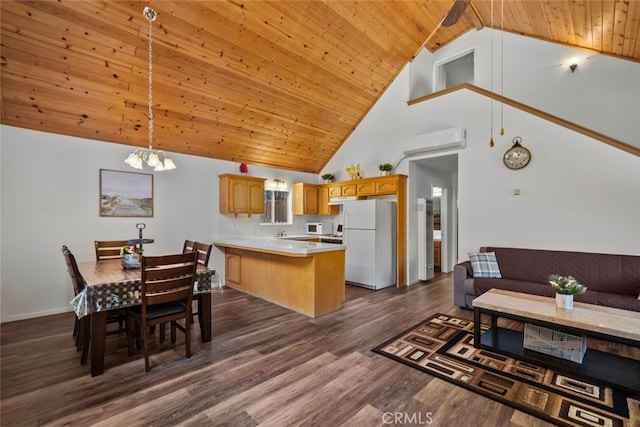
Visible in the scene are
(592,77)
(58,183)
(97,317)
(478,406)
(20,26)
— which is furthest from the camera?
(592,77)

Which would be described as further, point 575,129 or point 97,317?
point 575,129

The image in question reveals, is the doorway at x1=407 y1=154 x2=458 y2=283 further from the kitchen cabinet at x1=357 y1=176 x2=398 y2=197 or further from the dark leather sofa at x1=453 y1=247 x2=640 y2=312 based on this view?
the dark leather sofa at x1=453 y1=247 x2=640 y2=312

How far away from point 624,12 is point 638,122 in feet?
5.48

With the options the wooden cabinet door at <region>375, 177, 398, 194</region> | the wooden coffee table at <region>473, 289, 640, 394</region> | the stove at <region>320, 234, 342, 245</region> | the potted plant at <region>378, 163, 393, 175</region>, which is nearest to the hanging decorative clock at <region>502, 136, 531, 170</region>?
the wooden cabinet door at <region>375, 177, 398, 194</region>

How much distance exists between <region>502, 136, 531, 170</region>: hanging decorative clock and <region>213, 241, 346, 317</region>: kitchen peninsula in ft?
9.44

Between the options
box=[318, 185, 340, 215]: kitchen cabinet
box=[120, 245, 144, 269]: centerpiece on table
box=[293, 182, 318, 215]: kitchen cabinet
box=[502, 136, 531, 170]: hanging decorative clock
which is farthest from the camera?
box=[318, 185, 340, 215]: kitchen cabinet

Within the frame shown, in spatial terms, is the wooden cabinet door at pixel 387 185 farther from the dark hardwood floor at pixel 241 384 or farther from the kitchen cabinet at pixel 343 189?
the dark hardwood floor at pixel 241 384

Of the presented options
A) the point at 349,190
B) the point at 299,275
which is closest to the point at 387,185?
the point at 349,190

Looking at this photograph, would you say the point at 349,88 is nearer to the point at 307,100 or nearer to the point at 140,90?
the point at 307,100

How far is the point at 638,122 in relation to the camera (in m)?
3.97

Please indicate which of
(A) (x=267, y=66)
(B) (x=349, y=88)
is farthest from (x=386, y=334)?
(B) (x=349, y=88)

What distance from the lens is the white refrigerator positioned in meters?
5.18

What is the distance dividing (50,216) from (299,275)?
11.8 ft

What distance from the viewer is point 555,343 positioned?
8.29 feet
